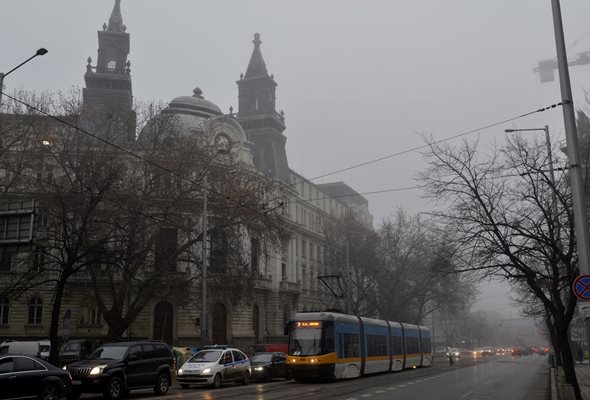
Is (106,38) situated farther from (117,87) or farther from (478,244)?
(478,244)

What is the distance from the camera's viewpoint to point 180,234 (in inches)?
1426

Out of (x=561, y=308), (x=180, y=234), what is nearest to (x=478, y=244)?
(x=561, y=308)

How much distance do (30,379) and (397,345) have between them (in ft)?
83.2

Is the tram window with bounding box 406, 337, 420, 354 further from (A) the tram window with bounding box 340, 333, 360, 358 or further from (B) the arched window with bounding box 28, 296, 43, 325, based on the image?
(B) the arched window with bounding box 28, 296, 43, 325

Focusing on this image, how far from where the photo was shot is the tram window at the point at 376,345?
96.1 ft

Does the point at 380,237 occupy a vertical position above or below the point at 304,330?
above

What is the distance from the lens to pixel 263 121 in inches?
2928

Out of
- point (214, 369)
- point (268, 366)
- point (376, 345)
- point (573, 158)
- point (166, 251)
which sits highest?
point (166, 251)

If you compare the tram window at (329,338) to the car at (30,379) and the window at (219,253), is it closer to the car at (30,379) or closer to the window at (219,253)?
the window at (219,253)

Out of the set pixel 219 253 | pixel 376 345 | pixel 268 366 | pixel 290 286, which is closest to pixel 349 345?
pixel 268 366

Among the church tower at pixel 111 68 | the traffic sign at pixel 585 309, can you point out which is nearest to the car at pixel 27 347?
the traffic sign at pixel 585 309

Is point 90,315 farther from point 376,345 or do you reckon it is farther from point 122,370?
point 122,370

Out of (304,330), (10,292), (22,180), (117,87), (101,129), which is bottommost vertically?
(304,330)

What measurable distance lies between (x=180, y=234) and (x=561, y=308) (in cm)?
2321
